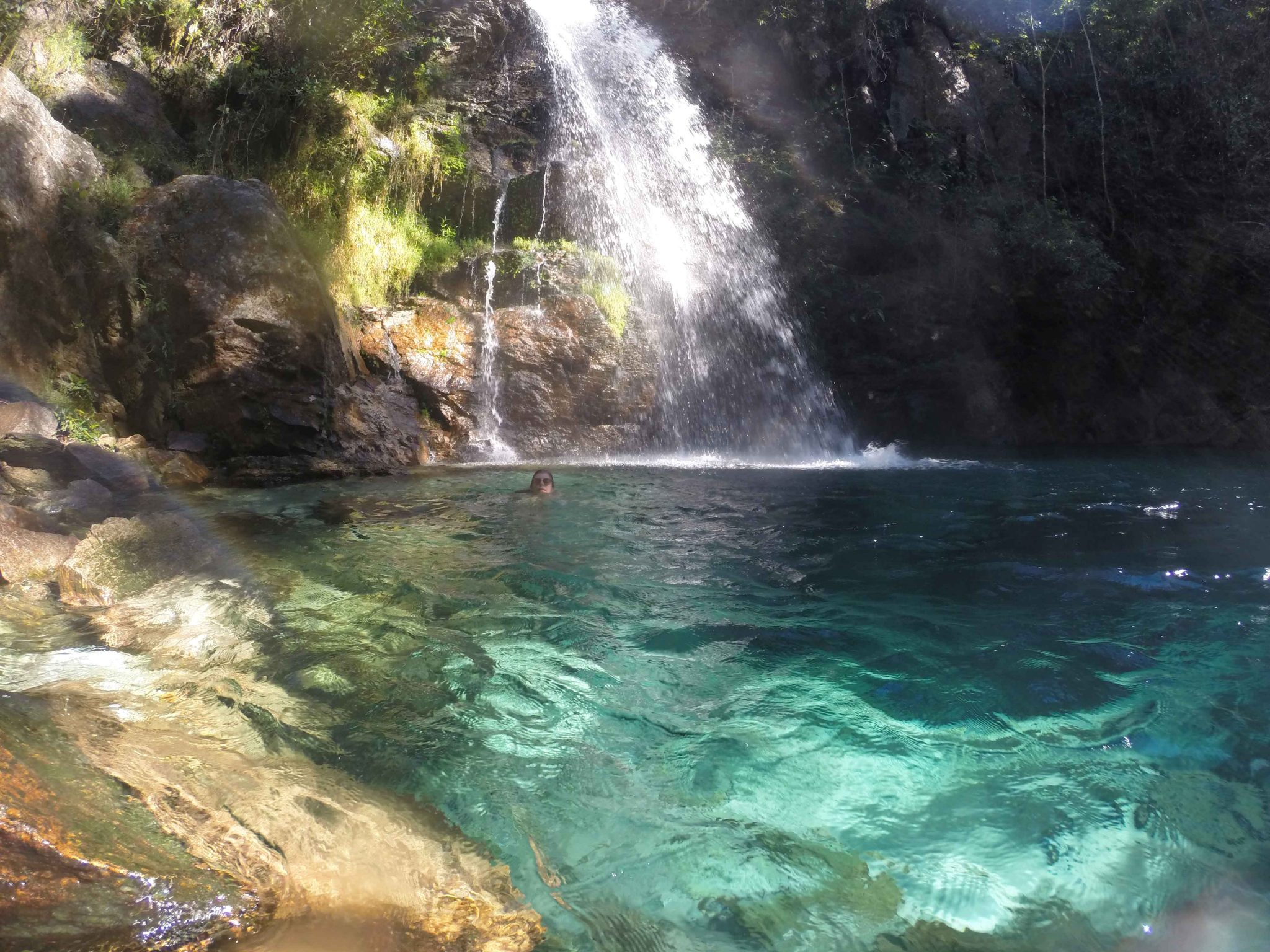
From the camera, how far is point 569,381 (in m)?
11.6

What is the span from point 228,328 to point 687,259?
718 centimetres

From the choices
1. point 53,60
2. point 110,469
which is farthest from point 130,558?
point 53,60

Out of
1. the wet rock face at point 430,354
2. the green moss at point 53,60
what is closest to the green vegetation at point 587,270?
the wet rock face at point 430,354

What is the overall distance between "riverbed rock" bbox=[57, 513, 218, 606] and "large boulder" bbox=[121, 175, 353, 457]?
3.22 metres

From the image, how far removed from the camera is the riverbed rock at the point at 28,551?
4473mm

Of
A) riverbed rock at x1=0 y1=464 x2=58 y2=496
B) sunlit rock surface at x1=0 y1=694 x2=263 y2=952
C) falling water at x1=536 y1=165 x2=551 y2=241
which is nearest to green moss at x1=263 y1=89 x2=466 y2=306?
falling water at x1=536 y1=165 x2=551 y2=241

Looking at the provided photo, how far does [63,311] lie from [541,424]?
5.49m

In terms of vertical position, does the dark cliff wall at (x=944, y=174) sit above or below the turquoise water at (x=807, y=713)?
above

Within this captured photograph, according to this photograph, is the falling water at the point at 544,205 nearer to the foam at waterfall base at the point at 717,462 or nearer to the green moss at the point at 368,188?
the green moss at the point at 368,188

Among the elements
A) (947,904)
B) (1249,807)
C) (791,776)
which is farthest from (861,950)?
(1249,807)

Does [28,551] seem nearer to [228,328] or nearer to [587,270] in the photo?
[228,328]

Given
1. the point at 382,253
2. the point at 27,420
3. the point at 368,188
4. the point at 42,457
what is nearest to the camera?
the point at 42,457

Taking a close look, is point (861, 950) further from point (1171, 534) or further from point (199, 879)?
point (1171, 534)

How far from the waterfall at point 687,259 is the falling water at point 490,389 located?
6.02 feet
